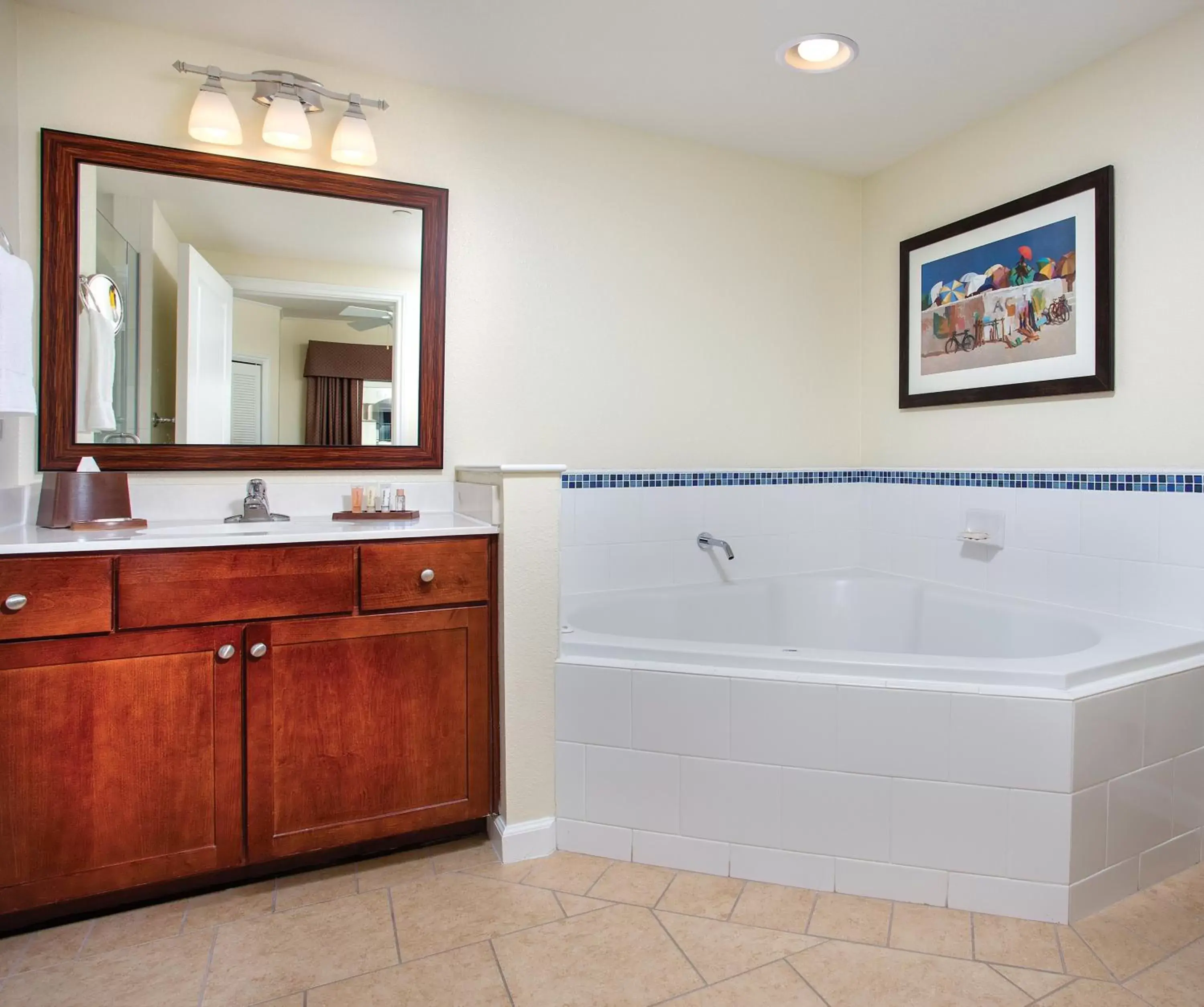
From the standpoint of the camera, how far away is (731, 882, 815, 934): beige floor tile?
1680 millimetres

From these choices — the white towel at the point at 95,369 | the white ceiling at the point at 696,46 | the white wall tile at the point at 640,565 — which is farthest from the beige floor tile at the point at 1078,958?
the white towel at the point at 95,369

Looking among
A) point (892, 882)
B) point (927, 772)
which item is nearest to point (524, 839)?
point (892, 882)

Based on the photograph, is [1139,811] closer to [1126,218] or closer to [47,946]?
[1126,218]

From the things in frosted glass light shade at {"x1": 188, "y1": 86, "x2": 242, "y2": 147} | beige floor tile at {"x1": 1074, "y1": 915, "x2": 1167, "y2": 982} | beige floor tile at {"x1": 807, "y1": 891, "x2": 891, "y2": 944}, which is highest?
frosted glass light shade at {"x1": 188, "y1": 86, "x2": 242, "y2": 147}

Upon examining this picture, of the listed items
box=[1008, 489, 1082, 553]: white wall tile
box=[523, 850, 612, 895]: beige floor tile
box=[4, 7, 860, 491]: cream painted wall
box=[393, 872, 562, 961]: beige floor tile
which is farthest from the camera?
box=[1008, 489, 1082, 553]: white wall tile

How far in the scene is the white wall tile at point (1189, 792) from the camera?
1.84m

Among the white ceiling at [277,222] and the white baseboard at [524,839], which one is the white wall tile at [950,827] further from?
the white ceiling at [277,222]

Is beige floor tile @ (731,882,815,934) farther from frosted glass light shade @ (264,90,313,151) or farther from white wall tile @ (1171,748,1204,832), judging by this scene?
frosted glass light shade @ (264,90,313,151)

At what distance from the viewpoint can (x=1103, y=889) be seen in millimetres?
1716

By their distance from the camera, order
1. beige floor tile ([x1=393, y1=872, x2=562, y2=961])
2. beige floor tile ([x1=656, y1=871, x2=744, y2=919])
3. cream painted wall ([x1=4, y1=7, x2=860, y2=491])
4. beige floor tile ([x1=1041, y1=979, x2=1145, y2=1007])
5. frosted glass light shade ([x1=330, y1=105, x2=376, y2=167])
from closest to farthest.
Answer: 1. beige floor tile ([x1=1041, y1=979, x2=1145, y2=1007])
2. beige floor tile ([x1=393, y1=872, x2=562, y2=961])
3. beige floor tile ([x1=656, y1=871, x2=744, y2=919])
4. cream painted wall ([x1=4, y1=7, x2=860, y2=491])
5. frosted glass light shade ([x1=330, y1=105, x2=376, y2=167])

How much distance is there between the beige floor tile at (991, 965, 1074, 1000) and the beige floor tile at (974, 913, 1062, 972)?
0.04 ft

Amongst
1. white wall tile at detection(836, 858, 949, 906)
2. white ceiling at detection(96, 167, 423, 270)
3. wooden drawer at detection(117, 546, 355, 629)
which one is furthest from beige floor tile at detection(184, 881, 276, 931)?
white ceiling at detection(96, 167, 423, 270)

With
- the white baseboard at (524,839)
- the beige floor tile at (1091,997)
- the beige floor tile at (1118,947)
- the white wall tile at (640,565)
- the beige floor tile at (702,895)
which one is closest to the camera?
the beige floor tile at (1091,997)

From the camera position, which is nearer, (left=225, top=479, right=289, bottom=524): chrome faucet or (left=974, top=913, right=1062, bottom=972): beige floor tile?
(left=974, top=913, right=1062, bottom=972): beige floor tile
